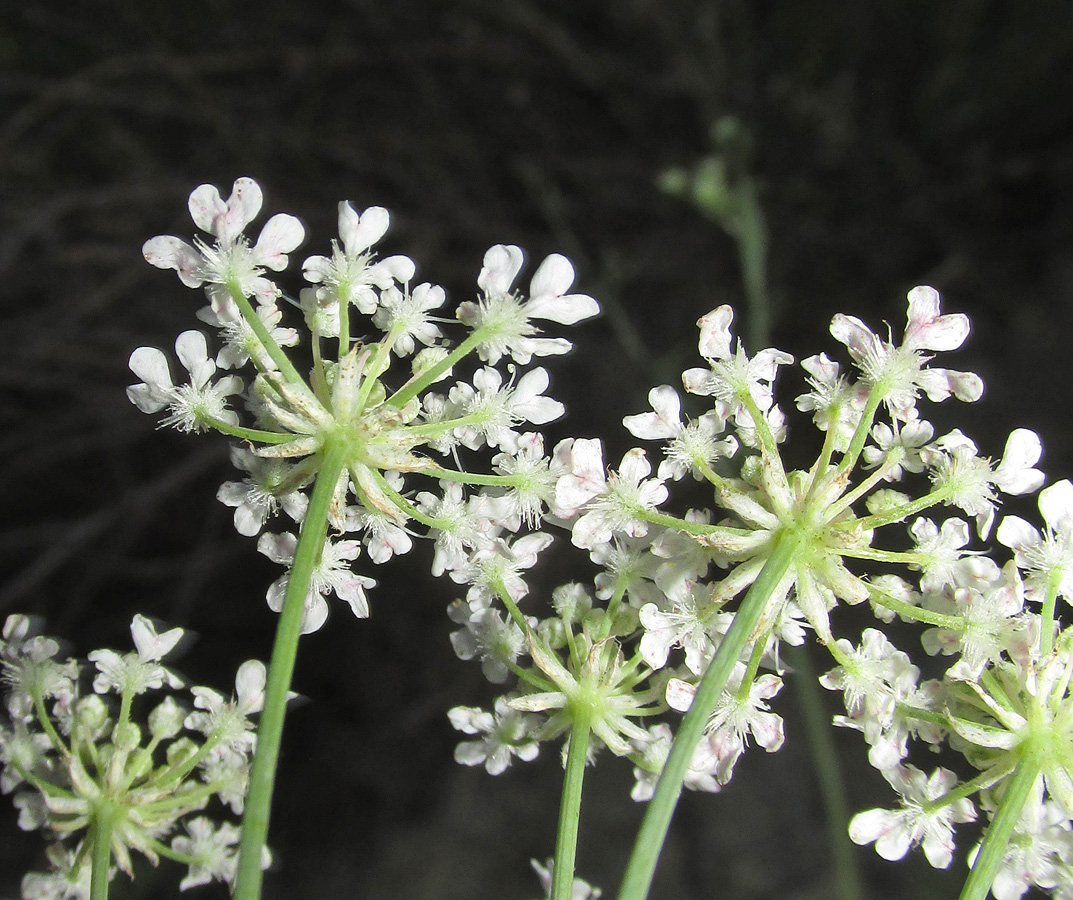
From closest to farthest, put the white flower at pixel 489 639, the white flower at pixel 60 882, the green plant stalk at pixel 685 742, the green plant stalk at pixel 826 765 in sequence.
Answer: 1. the green plant stalk at pixel 685 742
2. the white flower at pixel 489 639
3. the white flower at pixel 60 882
4. the green plant stalk at pixel 826 765

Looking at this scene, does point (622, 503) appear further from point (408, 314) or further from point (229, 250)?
point (229, 250)

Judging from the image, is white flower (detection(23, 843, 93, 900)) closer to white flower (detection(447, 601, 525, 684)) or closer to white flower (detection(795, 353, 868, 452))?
white flower (detection(447, 601, 525, 684))

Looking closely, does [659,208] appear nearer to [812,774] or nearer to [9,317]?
[812,774]

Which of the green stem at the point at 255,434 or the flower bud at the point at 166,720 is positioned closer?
the green stem at the point at 255,434

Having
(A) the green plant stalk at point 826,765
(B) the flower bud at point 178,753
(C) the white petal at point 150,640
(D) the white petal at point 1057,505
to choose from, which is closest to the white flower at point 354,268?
(C) the white petal at point 150,640

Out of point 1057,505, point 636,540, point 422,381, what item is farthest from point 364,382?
point 1057,505

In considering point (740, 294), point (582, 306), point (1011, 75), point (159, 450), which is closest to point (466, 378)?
Result: point (740, 294)

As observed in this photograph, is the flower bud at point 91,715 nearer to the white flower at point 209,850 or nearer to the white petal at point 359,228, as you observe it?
the white flower at point 209,850
